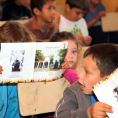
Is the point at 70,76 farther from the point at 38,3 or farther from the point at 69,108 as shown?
the point at 38,3

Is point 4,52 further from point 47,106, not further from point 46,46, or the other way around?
point 47,106

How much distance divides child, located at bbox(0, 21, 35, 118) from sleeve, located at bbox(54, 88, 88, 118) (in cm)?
58

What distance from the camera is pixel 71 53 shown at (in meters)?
2.09

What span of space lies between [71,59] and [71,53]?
64 mm

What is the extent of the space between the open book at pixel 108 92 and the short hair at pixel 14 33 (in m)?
0.90

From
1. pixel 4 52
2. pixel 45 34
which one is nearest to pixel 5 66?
pixel 4 52

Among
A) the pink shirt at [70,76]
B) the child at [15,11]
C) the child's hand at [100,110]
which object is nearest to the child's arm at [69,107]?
the child's hand at [100,110]

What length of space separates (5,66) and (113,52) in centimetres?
68

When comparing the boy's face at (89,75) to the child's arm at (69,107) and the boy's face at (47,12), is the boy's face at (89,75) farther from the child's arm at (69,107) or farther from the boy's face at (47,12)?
the boy's face at (47,12)

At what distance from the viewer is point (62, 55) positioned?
68.2 inches

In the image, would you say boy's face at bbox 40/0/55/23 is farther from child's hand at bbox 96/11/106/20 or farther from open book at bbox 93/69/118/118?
open book at bbox 93/69/118/118

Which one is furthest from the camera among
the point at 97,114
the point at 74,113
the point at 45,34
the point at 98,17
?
the point at 98,17

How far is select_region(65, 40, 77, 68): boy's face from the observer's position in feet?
6.71

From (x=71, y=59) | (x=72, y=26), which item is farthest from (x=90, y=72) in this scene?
(x=72, y=26)
